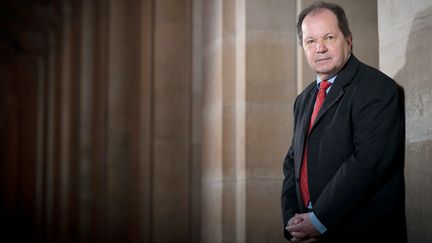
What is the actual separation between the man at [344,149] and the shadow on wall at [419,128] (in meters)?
0.08

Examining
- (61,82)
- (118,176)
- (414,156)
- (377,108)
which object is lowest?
(118,176)

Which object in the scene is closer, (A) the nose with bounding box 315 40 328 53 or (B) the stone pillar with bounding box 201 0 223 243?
(A) the nose with bounding box 315 40 328 53

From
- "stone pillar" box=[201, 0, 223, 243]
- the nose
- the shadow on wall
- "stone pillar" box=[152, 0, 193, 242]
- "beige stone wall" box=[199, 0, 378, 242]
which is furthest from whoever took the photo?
"stone pillar" box=[152, 0, 193, 242]

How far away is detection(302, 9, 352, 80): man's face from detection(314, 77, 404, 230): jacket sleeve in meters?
0.30

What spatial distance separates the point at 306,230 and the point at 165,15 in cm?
636

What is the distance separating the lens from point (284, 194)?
150 inches

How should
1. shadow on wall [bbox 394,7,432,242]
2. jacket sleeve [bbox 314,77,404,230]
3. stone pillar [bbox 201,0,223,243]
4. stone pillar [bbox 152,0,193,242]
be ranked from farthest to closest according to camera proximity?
stone pillar [bbox 152,0,193,242] → stone pillar [bbox 201,0,223,243] → shadow on wall [bbox 394,7,432,242] → jacket sleeve [bbox 314,77,404,230]

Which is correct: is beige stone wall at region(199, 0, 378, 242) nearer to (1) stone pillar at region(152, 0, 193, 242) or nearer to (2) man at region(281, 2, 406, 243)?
(1) stone pillar at region(152, 0, 193, 242)

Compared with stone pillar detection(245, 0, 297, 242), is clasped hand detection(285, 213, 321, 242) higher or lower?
lower

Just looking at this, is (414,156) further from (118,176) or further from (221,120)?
(118,176)

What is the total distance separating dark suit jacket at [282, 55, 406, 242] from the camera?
127 inches

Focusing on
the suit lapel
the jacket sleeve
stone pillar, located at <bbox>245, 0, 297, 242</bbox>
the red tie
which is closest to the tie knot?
the red tie

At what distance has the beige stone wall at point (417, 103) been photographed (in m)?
3.34

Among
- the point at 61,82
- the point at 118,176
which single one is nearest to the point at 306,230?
the point at 118,176
